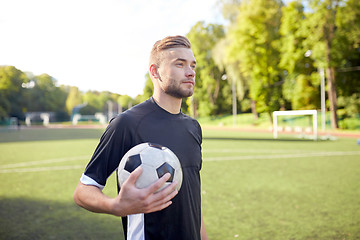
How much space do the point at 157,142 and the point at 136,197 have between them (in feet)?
1.68

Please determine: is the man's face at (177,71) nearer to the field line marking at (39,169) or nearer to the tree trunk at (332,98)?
the field line marking at (39,169)

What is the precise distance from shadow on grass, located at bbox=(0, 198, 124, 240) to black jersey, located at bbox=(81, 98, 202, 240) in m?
2.67

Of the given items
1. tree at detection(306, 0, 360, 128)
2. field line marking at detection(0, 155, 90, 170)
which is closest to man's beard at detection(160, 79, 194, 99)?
field line marking at detection(0, 155, 90, 170)

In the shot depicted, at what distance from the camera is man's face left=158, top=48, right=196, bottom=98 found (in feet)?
5.79

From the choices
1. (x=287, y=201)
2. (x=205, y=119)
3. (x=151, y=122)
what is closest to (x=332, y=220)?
(x=287, y=201)

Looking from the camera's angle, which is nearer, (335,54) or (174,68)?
(174,68)

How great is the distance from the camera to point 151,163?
142cm

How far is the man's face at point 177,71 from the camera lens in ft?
5.79

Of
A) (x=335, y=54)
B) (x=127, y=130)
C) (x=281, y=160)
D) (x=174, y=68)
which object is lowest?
(x=281, y=160)

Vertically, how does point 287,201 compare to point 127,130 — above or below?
below

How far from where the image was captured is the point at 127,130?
5.48ft

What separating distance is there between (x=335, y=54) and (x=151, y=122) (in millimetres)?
29063

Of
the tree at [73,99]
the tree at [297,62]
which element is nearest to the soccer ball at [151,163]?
the tree at [297,62]

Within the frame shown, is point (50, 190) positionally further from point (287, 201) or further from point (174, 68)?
point (174, 68)
